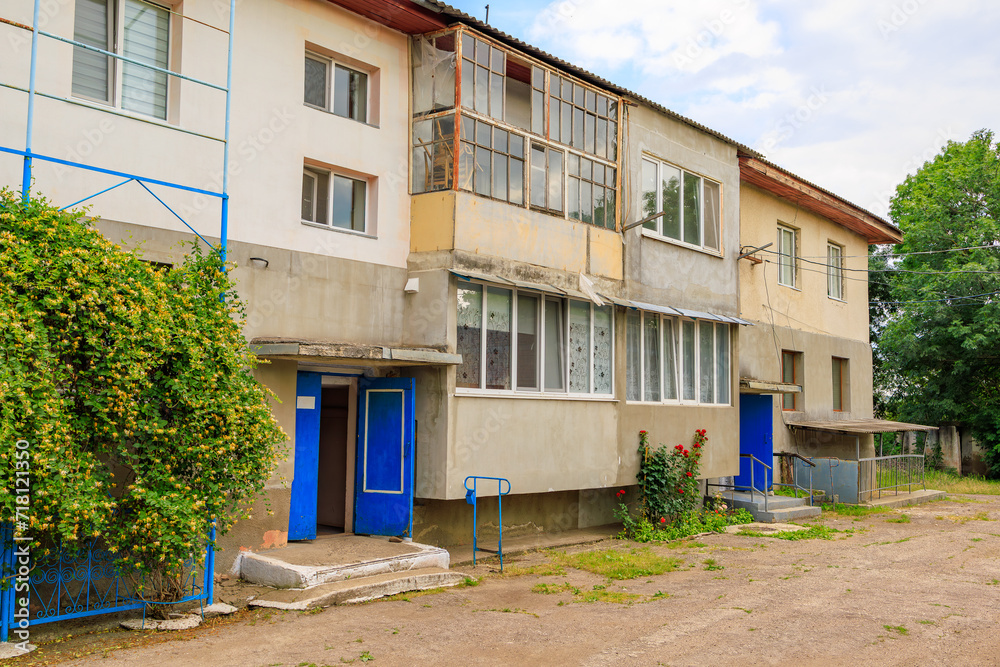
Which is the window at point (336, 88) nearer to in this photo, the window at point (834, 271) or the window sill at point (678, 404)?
the window sill at point (678, 404)

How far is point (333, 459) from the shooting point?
1278cm

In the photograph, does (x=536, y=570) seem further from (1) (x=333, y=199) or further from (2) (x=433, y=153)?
(2) (x=433, y=153)

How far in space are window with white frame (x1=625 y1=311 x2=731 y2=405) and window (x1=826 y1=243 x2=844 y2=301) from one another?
7290 mm

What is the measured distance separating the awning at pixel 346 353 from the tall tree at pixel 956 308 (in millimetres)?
21862

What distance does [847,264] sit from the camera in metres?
23.3

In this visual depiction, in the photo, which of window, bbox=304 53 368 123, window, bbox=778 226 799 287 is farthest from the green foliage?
window, bbox=778 226 799 287

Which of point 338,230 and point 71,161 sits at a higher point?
point 71,161

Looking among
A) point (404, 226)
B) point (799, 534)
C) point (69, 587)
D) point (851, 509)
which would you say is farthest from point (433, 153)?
point (851, 509)

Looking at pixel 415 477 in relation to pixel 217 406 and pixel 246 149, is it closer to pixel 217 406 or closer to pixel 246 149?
pixel 217 406

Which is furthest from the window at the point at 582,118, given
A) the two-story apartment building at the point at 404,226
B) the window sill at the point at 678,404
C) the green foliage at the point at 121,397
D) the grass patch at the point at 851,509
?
the grass patch at the point at 851,509

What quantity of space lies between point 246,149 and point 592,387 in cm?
653

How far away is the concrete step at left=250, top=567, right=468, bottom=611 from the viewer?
894 centimetres

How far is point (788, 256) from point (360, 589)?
15167 mm

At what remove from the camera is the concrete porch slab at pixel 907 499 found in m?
19.9
